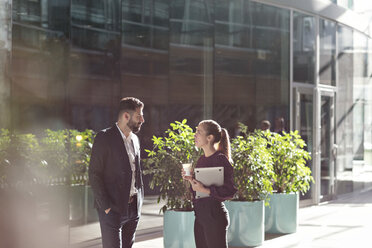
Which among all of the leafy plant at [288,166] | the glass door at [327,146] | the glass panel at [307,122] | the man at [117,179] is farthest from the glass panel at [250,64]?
the man at [117,179]

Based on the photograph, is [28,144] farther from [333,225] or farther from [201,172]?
[333,225]

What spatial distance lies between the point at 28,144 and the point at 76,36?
1.51 m

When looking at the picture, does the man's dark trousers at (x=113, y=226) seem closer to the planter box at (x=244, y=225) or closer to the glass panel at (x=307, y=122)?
the planter box at (x=244, y=225)

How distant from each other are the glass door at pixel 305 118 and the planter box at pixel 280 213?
409 centimetres

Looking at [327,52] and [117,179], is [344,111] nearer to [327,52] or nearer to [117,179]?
[327,52]

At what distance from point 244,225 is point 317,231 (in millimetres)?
2039

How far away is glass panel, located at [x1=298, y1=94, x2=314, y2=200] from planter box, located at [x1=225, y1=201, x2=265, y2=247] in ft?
17.9

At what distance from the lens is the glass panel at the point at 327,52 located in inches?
560

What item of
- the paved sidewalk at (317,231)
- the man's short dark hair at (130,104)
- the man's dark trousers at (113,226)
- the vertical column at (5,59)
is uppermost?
the vertical column at (5,59)

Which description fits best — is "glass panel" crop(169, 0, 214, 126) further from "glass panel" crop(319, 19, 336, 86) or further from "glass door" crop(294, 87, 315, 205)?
"glass panel" crop(319, 19, 336, 86)

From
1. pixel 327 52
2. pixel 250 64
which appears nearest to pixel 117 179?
pixel 250 64

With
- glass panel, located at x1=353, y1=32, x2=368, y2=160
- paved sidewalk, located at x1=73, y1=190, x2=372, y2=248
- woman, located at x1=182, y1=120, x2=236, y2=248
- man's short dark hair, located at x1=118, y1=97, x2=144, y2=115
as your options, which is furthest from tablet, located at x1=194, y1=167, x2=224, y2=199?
glass panel, located at x1=353, y1=32, x2=368, y2=160

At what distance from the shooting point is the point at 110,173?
16.8 ft

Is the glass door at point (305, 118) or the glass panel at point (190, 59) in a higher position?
the glass panel at point (190, 59)
